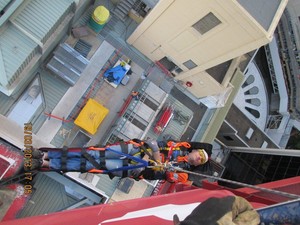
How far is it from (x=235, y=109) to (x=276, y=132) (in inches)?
203

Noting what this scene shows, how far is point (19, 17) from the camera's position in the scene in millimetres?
11172

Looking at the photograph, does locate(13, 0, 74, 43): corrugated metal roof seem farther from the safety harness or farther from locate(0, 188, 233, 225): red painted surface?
locate(0, 188, 233, 225): red painted surface

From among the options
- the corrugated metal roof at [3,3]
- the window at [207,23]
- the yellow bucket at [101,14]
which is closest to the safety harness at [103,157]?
the corrugated metal roof at [3,3]

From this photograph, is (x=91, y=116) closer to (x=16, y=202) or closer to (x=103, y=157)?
(x=103, y=157)

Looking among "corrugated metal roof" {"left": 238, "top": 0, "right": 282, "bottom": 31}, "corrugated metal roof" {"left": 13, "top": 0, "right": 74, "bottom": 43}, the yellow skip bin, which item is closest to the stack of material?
the yellow skip bin

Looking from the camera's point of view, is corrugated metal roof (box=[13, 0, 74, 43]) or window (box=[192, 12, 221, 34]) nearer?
corrugated metal roof (box=[13, 0, 74, 43])

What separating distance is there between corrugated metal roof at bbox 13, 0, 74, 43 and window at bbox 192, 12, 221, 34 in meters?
4.78

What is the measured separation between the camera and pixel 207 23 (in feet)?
41.3

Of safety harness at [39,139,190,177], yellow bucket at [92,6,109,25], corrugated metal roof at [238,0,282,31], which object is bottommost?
safety harness at [39,139,190,177]

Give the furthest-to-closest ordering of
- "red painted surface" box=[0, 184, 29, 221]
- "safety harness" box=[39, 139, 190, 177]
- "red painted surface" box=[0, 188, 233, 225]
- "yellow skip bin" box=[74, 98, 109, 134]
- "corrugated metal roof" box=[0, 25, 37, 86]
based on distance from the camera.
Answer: "yellow skip bin" box=[74, 98, 109, 134], "corrugated metal roof" box=[0, 25, 37, 86], "safety harness" box=[39, 139, 190, 177], "red painted surface" box=[0, 184, 29, 221], "red painted surface" box=[0, 188, 233, 225]

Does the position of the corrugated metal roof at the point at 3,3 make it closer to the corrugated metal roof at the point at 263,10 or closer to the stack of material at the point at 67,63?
the stack of material at the point at 67,63

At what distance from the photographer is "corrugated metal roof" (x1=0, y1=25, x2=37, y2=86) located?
11.1 m

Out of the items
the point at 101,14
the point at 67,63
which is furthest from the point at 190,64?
the point at 67,63

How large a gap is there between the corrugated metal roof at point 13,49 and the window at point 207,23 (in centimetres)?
608
